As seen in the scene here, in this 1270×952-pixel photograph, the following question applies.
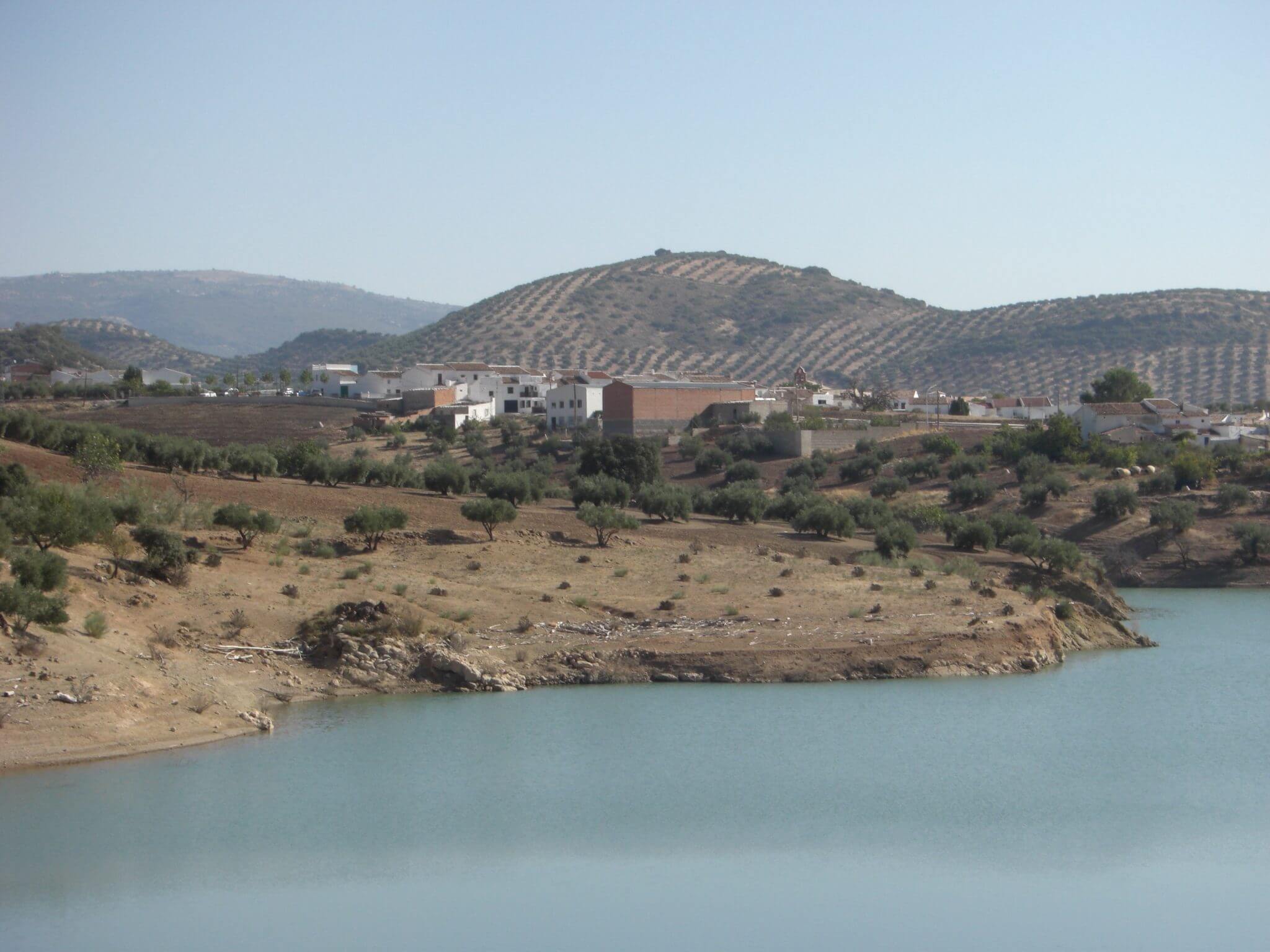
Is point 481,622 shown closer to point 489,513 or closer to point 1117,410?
point 489,513

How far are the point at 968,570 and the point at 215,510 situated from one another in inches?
784

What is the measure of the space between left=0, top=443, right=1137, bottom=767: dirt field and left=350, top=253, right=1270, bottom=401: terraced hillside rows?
9377 centimetres

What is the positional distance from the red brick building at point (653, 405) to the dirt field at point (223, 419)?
15030mm

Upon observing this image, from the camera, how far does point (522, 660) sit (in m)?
27.4

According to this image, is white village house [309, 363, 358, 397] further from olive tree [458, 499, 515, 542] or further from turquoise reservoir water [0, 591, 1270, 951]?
turquoise reservoir water [0, 591, 1270, 951]

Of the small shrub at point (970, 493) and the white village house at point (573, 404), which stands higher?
the white village house at point (573, 404)

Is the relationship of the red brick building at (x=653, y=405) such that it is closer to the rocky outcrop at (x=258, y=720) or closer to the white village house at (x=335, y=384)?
the white village house at (x=335, y=384)

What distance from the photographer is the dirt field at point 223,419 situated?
71.9m

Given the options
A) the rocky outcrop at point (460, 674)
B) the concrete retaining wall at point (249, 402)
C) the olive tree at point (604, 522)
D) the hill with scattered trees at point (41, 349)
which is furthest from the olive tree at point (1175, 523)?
the hill with scattered trees at point (41, 349)

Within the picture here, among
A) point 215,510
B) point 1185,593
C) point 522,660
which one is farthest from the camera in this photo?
point 1185,593

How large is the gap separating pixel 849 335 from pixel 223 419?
3555 inches

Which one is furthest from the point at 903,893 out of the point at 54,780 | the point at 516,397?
the point at 516,397

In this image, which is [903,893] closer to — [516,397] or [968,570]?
[968,570]

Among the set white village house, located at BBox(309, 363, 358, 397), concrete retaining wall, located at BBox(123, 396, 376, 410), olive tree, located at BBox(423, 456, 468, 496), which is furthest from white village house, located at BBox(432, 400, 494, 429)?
olive tree, located at BBox(423, 456, 468, 496)
